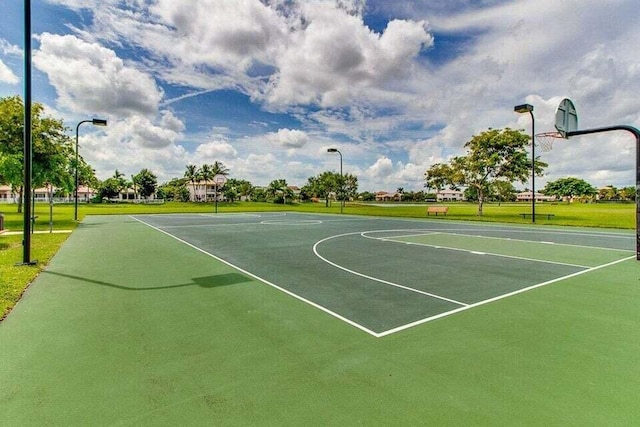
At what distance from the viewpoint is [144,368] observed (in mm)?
3660

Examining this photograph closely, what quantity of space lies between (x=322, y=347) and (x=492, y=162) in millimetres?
33623

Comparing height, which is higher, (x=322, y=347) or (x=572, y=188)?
(x=572, y=188)

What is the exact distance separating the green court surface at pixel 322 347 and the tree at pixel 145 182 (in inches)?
3726

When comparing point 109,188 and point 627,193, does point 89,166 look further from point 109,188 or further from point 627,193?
point 627,193

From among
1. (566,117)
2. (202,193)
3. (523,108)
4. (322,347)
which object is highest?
(523,108)

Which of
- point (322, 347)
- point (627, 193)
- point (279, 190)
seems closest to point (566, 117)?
point (322, 347)

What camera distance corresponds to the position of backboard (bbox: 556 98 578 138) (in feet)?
37.0

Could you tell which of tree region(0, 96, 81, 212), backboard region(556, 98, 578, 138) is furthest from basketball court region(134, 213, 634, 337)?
tree region(0, 96, 81, 212)

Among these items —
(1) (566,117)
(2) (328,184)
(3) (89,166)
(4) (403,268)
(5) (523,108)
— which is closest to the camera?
(4) (403,268)

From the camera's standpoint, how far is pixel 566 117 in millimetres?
11570

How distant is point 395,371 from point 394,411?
2.30 ft

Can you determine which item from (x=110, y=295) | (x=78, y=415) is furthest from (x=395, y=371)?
(x=110, y=295)

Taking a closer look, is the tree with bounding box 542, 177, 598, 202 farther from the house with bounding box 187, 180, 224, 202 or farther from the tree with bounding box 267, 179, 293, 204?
the house with bounding box 187, 180, 224, 202

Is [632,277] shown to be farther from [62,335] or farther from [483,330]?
[62,335]
